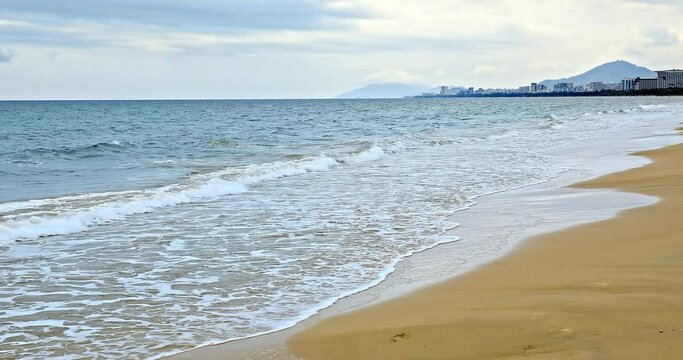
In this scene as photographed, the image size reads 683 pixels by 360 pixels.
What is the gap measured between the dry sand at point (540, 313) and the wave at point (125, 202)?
635cm

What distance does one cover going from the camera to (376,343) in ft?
17.8

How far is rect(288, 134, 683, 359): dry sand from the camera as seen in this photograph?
502cm

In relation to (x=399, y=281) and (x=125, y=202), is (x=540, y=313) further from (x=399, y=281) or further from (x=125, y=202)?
→ (x=125, y=202)

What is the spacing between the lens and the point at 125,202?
43.3 ft

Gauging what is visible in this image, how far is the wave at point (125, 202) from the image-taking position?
10.8m

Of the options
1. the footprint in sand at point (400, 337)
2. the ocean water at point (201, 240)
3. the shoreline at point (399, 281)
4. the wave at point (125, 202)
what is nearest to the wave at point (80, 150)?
the ocean water at point (201, 240)

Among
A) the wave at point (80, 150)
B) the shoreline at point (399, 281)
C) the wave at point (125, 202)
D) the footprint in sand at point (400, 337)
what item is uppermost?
the wave at point (80, 150)

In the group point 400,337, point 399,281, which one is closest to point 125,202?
point 399,281

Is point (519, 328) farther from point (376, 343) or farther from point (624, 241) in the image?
point (624, 241)

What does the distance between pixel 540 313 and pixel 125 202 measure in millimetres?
9157

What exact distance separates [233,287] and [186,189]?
8.31m

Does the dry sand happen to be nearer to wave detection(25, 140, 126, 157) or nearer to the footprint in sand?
the footprint in sand

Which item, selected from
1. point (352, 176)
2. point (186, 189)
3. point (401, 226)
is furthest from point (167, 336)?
point (352, 176)

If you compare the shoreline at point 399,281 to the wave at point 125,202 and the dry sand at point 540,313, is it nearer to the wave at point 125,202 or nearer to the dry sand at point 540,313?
the dry sand at point 540,313
